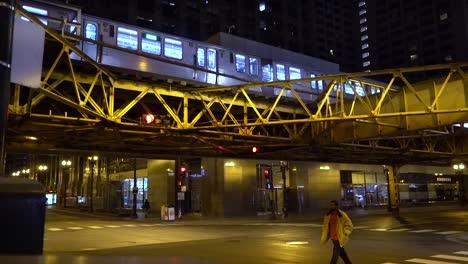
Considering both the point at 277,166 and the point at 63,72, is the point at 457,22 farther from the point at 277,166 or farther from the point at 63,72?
the point at 63,72

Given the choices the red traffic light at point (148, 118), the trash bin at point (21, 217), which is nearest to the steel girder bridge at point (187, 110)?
the red traffic light at point (148, 118)

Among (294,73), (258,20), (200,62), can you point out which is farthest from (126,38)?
(258,20)

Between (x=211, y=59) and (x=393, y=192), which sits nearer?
(x=211, y=59)

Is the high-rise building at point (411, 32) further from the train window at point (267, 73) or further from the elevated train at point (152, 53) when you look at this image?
the elevated train at point (152, 53)

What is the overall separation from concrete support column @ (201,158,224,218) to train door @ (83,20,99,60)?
21503mm

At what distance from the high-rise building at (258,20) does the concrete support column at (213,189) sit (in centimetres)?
5147

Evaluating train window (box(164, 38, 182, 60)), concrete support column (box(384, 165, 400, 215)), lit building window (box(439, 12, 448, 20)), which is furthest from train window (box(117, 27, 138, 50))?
lit building window (box(439, 12, 448, 20))

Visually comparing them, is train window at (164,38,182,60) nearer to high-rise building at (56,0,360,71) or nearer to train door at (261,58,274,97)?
train door at (261,58,274,97)

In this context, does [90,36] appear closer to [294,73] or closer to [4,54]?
[294,73]

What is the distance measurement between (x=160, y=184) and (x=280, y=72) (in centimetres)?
2237

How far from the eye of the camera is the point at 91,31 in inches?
801

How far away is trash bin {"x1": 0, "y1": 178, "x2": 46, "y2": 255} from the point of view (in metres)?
4.20

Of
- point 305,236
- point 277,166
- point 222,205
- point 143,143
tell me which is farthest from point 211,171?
point 305,236

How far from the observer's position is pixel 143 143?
30.4m
